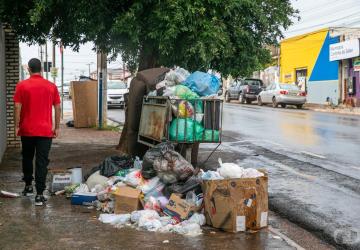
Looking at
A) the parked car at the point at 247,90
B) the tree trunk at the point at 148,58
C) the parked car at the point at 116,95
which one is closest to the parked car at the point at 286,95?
the parked car at the point at 247,90

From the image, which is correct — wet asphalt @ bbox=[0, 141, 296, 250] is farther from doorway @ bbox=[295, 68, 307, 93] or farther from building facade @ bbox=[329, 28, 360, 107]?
doorway @ bbox=[295, 68, 307, 93]

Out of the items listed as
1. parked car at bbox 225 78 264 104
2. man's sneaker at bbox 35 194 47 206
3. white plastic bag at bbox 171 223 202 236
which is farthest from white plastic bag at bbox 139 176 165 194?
parked car at bbox 225 78 264 104

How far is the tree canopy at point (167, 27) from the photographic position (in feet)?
32.8

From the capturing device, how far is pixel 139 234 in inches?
234

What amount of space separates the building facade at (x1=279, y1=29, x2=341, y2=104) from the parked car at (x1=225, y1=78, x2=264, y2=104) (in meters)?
3.69

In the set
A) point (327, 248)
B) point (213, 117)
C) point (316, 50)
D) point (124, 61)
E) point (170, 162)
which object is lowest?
point (327, 248)

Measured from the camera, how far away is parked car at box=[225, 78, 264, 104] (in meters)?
40.2

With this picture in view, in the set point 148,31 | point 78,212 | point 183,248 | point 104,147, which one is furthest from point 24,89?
point 104,147

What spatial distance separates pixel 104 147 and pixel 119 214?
687cm

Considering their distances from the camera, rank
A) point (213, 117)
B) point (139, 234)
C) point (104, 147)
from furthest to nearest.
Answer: point (104, 147), point (213, 117), point (139, 234)

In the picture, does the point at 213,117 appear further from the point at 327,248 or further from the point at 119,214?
the point at 327,248

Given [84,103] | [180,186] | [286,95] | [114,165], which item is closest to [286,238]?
[180,186]

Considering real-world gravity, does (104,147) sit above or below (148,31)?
below

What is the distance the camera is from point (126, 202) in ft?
22.0
